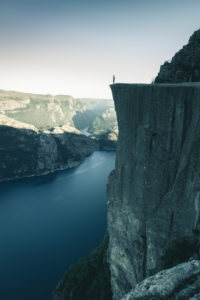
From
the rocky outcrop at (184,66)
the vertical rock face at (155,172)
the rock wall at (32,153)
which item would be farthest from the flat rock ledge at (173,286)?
the rock wall at (32,153)

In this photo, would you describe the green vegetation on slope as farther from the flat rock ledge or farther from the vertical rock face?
the flat rock ledge

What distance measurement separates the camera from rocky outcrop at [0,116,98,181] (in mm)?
133875

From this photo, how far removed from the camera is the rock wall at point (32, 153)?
133500 millimetres

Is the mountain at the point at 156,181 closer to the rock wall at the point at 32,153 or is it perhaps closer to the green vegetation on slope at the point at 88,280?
the green vegetation on slope at the point at 88,280

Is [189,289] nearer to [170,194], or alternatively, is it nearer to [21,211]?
[170,194]

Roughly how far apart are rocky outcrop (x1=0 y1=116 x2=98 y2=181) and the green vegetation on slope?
98.4 metres

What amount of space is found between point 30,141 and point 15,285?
118 meters

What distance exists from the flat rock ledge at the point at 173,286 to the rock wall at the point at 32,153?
130316mm

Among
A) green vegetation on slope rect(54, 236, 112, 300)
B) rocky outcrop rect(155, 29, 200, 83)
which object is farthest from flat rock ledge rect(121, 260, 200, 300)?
green vegetation on slope rect(54, 236, 112, 300)

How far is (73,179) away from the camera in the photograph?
122m

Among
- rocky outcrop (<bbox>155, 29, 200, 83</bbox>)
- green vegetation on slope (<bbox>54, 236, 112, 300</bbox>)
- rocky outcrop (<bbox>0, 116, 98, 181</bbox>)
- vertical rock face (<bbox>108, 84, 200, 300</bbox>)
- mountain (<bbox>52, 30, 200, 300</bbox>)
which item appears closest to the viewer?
mountain (<bbox>52, 30, 200, 300</bbox>)

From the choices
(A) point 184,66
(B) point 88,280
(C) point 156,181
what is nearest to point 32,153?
(B) point 88,280

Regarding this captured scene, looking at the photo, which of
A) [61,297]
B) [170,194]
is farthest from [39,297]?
[170,194]

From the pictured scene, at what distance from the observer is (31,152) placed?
486ft
